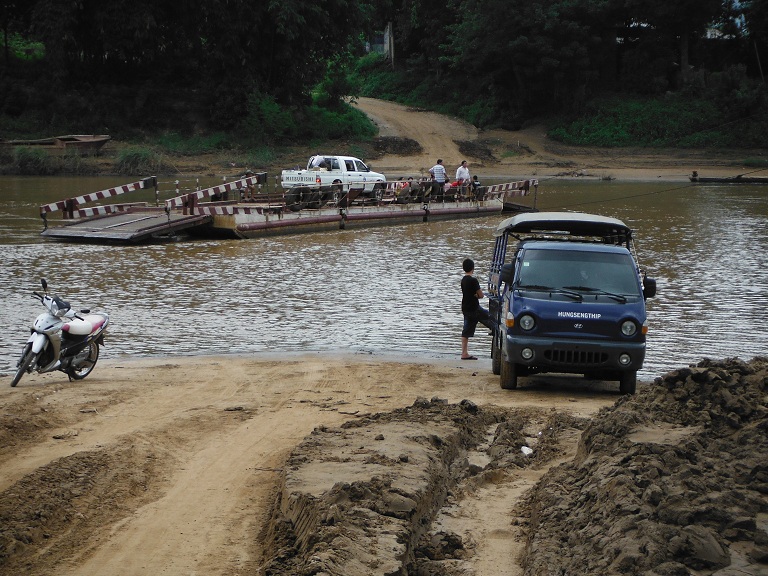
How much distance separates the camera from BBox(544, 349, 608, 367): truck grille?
1073cm

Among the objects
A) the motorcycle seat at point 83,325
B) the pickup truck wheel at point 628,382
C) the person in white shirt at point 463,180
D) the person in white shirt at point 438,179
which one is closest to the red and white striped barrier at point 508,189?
the person in white shirt at point 463,180

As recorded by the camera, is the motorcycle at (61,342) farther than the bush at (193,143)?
No

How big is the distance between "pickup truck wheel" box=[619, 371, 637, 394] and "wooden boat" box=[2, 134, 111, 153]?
44491 millimetres

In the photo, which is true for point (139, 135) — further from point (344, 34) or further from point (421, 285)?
point (421, 285)

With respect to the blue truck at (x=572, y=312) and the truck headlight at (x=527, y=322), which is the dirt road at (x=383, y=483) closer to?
the blue truck at (x=572, y=312)

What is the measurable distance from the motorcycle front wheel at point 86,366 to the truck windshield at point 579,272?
4854 mm

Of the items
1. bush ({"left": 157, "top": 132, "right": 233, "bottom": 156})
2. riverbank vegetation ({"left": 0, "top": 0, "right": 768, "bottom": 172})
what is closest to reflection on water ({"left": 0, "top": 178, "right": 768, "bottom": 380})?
bush ({"left": 157, "top": 132, "right": 233, "bottom": 156})

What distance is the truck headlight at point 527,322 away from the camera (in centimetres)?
1077

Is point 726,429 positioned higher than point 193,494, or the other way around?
point 726,429

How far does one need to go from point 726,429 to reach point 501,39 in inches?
2302

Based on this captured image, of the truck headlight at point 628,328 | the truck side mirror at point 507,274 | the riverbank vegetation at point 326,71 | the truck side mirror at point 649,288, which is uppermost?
the riverbank vegetation at point 326,71

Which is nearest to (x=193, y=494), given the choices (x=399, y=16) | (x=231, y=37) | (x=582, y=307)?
(x=582, y=307)

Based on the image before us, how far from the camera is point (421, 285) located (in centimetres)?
1938

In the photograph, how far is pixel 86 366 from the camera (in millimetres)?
11312
